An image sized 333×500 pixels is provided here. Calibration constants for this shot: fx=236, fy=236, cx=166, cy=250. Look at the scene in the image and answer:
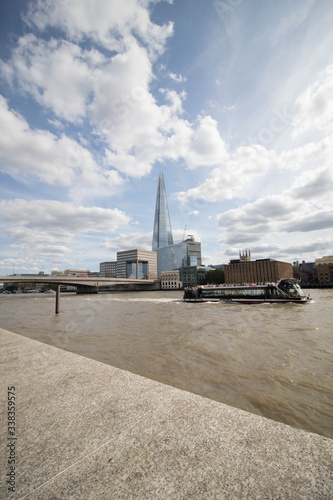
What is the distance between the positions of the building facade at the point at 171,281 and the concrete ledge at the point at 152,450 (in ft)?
463

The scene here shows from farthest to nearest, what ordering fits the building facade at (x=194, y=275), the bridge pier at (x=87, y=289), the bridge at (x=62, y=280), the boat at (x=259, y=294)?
the building facade at (x=194, y=275) → the bridge pier at (x=87, y=289) → the bridge at (x=62, y=280) → the boat at (x=259, y=294)

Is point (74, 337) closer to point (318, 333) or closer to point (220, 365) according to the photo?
point (220, 365)

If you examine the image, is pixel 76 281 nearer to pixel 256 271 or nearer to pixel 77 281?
pixel 77 281

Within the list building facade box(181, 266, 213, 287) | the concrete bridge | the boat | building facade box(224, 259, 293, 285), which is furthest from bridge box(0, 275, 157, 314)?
building facade box(224, 259, 293, 285)

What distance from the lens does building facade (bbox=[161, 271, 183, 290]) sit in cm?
14612

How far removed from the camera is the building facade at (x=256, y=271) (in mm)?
125938

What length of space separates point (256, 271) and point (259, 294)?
94.2 meters

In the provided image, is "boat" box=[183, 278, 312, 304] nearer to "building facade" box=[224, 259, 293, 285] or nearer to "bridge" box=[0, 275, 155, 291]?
"bridge" box=[0, 275, 155, 291]

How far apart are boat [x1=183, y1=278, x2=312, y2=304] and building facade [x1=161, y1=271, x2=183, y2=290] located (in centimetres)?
9547

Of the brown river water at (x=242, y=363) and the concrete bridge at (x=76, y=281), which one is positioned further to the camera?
the concrete bridge at (x=76, y=281)

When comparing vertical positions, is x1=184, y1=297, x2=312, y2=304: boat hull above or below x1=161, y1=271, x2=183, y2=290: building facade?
below

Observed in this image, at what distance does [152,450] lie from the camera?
2617mm

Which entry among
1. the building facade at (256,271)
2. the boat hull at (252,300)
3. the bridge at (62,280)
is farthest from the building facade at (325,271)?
the boat hull at (252,300)

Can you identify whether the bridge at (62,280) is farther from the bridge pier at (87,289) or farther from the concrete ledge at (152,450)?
the concrete ledge at (152,450)
